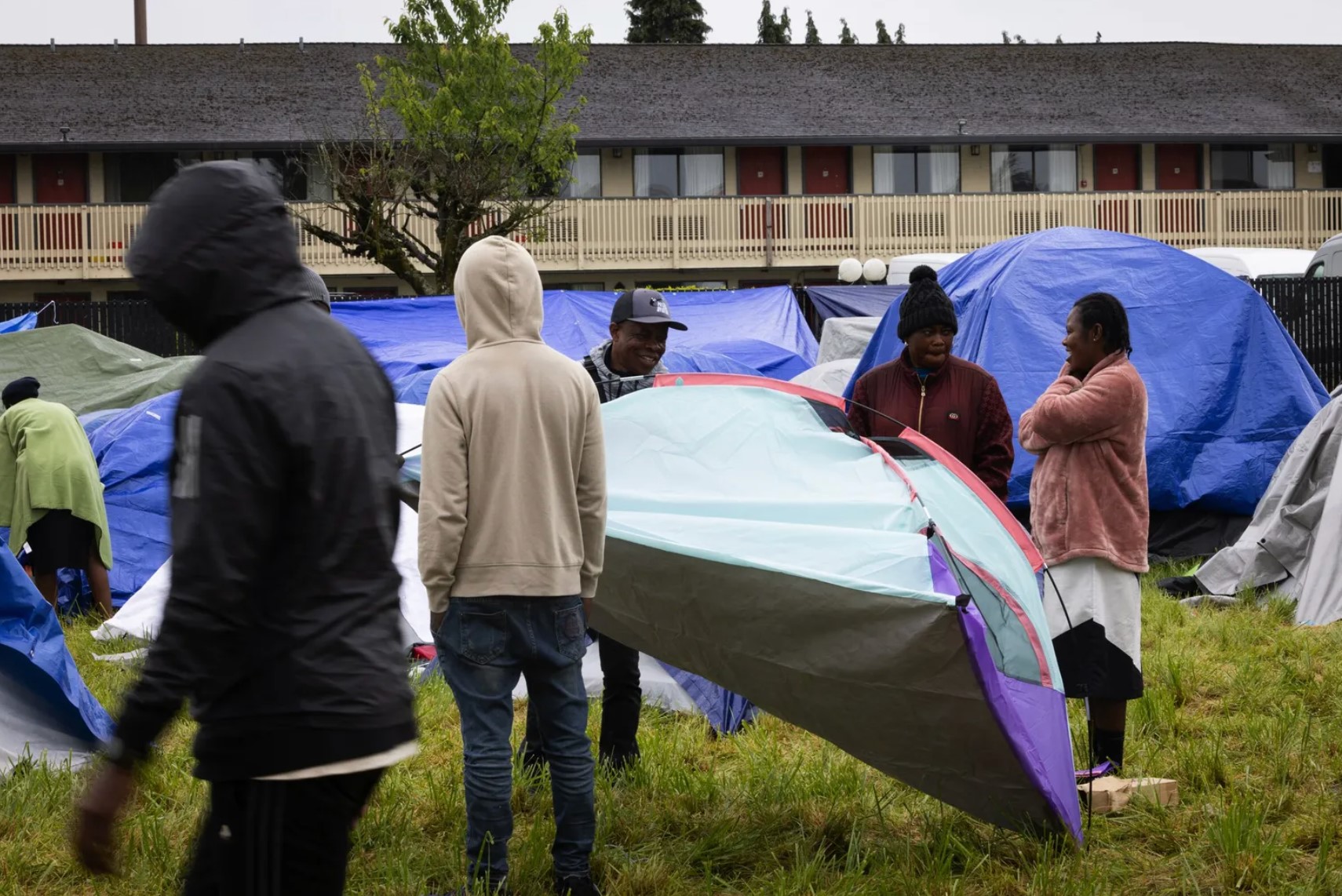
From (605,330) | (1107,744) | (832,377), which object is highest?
(605,330)

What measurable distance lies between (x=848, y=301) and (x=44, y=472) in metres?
11.2

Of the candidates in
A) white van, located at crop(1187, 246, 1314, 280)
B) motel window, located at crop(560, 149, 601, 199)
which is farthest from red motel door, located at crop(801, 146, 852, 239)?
white van, located at crop(1187, 246, 1314, 280)

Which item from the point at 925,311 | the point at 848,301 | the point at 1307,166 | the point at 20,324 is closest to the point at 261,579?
the point at 925,311

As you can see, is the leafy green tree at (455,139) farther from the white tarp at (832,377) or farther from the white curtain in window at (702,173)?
the white tarp at (832,377)

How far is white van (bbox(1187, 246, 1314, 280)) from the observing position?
20.0 metres

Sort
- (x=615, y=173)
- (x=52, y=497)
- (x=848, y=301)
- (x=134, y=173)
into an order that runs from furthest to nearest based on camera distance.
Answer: (x=615, y=173) < (x=134, y=173) < (x=848, y=301) < (x=52, y=497)

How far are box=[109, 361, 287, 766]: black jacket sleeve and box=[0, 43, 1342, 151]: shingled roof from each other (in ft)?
87.3

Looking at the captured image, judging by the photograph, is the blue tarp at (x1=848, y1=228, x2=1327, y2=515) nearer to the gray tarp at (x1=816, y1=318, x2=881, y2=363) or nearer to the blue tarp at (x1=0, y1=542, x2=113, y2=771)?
the gray tarp at (x1=816, y1=318, x2=881, y2=363)

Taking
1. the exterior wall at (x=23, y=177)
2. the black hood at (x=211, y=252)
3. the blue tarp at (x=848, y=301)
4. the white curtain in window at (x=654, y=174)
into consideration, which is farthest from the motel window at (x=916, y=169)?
the black hood at (x=211, y=252)

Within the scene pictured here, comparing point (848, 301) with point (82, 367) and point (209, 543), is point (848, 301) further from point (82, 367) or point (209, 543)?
point (209, 543)

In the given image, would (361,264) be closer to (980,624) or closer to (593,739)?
(593,739)

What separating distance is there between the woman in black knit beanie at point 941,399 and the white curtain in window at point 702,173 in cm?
2489

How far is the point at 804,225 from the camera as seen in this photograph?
28375 millimetres

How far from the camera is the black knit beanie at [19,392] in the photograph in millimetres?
8750
